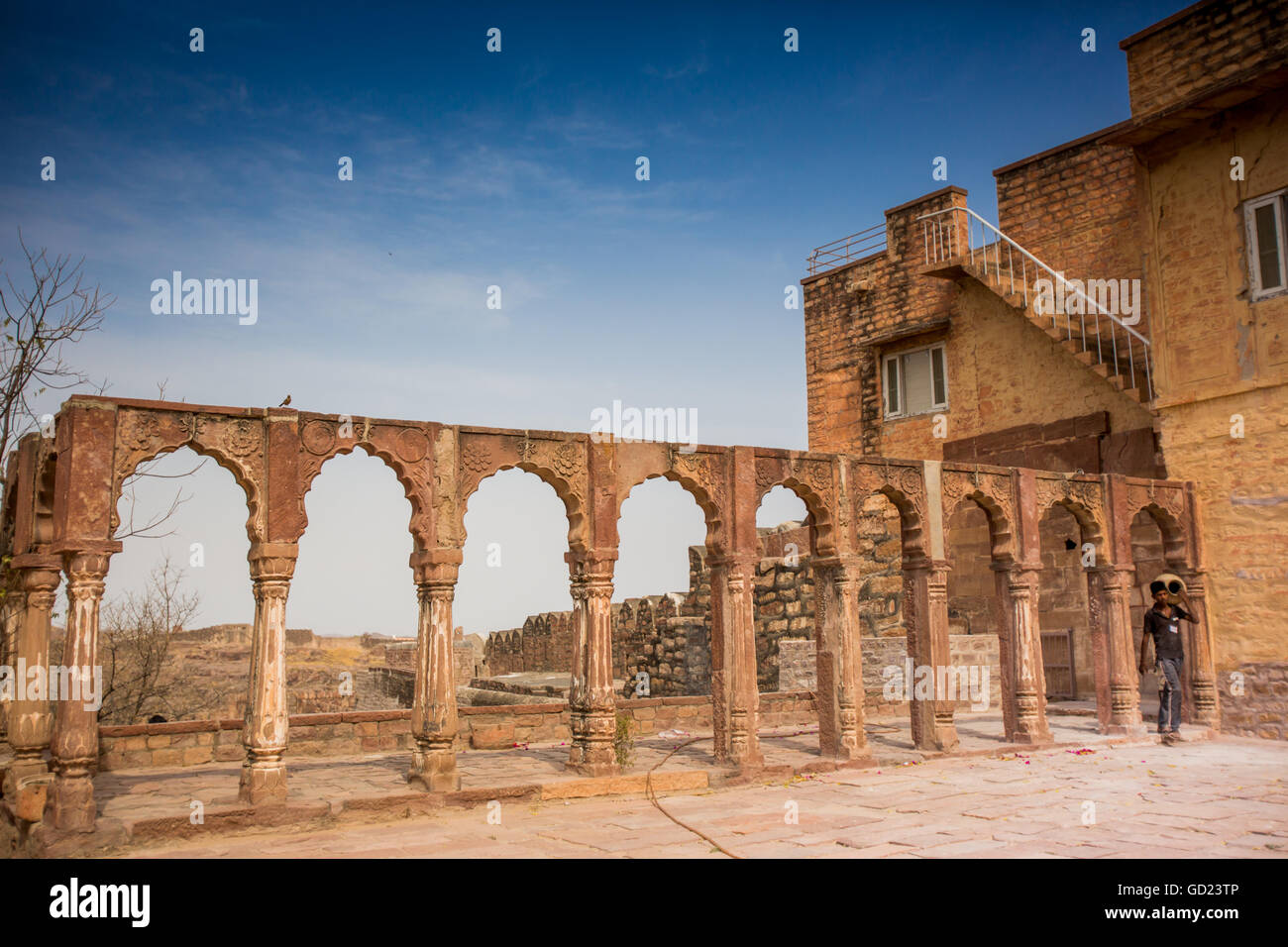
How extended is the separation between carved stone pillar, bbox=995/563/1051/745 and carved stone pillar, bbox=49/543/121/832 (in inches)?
412

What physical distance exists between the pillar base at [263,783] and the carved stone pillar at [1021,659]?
29.7 feet

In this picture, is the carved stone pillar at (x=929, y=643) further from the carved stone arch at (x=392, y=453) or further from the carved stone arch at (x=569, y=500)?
the carved stone arch at (x=392, y=453)

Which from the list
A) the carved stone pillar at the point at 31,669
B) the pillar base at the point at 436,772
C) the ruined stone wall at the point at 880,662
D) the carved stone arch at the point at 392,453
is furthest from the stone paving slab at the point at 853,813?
the ruined stone wall at the point at 880,662

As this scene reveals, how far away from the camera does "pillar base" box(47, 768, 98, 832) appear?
7988mm

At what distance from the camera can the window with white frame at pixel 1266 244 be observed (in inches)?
571

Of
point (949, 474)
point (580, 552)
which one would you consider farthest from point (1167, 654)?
point (580, 552)

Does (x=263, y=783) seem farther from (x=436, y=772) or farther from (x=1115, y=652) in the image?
(x=1115, y=652)

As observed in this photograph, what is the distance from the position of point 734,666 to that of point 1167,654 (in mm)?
6194

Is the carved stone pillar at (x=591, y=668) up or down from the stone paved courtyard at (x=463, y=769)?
up

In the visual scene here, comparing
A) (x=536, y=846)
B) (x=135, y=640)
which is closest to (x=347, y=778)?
(x=536, y=846)

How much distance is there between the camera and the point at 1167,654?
1363 cm

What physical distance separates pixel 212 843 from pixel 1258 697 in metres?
13.8

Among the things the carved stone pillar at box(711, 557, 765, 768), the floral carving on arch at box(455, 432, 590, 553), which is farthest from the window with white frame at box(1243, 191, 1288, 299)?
the floral carving on arch at box(455, 432, 590, 553)
